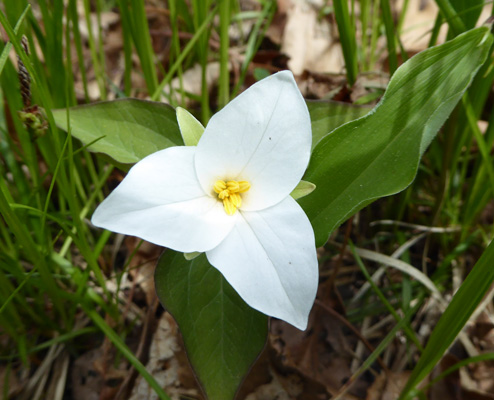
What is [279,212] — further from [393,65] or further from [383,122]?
[393,65]

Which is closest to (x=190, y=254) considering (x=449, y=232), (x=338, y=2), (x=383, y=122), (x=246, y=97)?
(x=246, y=97)

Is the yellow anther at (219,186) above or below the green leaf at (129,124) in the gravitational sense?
below

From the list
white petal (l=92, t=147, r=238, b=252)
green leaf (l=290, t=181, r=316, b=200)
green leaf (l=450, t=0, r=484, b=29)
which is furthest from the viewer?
green leaf (l=450, t=0, r=484, b=29)

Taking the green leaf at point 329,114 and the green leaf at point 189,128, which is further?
the green leaf at point 329,114

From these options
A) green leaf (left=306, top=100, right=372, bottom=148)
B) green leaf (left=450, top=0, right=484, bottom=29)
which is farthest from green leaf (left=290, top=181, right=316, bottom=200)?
green leaf (left=450, top=0, right=484, bottom=29)

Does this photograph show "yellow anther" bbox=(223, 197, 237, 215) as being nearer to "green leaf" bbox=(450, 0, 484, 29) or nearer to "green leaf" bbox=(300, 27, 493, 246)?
"green leaf" bbox=(300, 27, 493, 246)

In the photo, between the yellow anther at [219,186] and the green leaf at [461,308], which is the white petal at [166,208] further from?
the green leaf at [461,308]

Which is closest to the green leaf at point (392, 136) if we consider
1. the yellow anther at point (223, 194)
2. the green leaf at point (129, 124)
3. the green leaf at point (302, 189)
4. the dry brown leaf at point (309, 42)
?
the green leaf at point (302, 189)
